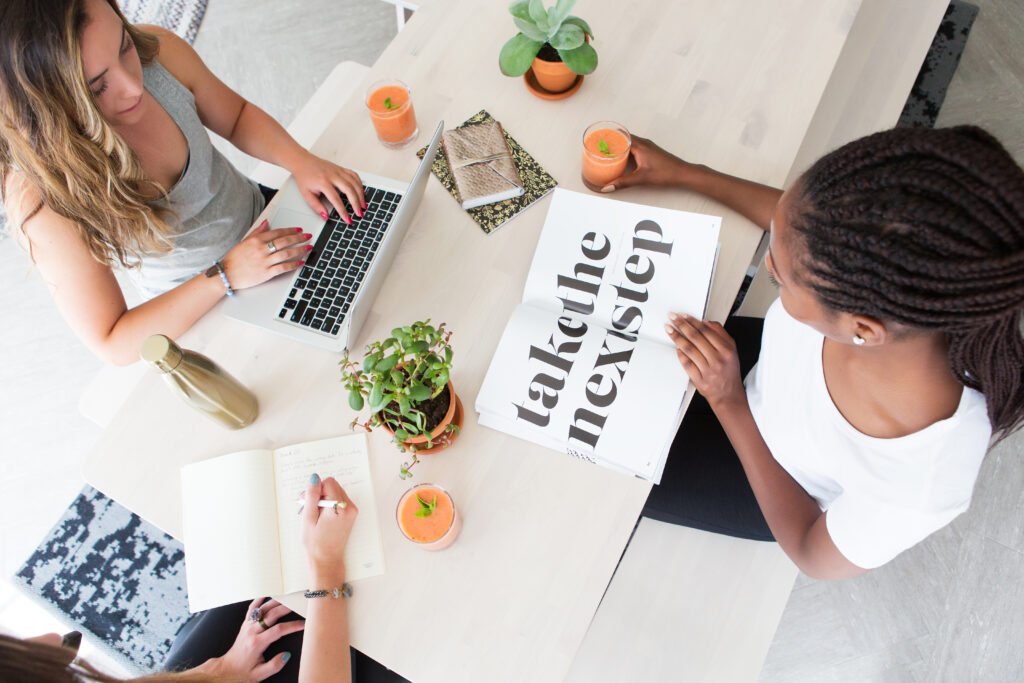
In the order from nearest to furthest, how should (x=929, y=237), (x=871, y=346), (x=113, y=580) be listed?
(x=929, y=237)
(x=871, y=346)
(x=113, y=580)

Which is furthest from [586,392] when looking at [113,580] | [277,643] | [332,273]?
[113,580]

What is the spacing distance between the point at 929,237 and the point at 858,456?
318 mm

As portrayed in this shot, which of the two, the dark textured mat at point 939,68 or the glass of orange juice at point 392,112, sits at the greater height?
the glass of orange juice at point 392,112

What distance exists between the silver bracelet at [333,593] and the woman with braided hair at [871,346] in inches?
20.2

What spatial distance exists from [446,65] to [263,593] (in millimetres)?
973

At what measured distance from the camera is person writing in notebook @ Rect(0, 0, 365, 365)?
856mm

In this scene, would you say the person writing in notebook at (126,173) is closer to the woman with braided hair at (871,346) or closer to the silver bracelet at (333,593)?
the silver bracelet at (333,593)

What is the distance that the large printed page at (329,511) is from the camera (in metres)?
0.89

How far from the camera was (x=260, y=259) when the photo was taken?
1.03 meters

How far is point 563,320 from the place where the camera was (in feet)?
3.28

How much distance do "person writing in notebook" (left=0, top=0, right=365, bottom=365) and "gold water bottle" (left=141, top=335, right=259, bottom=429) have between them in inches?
7.7

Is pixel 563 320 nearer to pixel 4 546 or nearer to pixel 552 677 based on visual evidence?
pixel 552 677

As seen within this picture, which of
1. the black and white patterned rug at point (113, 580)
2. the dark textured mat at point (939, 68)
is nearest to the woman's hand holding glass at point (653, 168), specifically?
the dark textured mat at point (939, 68)

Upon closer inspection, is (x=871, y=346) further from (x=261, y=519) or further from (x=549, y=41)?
(x=261, y=519)
